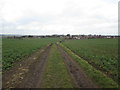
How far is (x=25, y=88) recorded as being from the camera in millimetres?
9180

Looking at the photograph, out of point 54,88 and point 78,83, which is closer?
point 54,88

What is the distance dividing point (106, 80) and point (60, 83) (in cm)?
328

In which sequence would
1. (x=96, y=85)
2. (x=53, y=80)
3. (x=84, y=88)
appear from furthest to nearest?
(x=53, y=80) < (x=96, y=85) < (x=84, y=88)

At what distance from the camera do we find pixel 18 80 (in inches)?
437

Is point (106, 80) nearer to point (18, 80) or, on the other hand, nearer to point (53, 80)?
point (53, 80)

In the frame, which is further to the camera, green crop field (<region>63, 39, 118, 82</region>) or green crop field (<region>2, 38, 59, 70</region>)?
green crop field (<region>2, 38, 59, 70</region>)

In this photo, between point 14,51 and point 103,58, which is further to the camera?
point 14,51

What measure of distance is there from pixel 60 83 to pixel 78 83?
3.80ft

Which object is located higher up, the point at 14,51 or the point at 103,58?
the point at 14,51

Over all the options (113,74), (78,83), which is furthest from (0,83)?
(113,74)

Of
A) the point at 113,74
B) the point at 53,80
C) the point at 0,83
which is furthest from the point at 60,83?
the point at 113,74

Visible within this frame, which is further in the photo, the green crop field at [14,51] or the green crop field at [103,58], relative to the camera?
the green crop field at [14,51]

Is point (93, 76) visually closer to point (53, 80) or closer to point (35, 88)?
point (53, 80)

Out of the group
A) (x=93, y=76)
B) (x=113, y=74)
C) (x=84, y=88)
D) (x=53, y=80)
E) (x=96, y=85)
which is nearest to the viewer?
(x=84, y=88)
